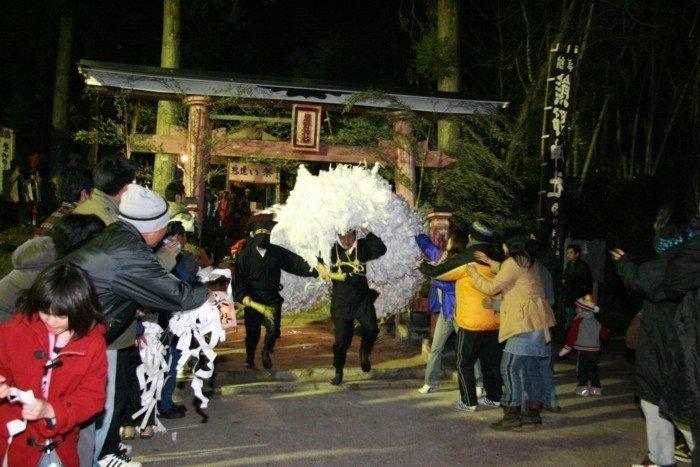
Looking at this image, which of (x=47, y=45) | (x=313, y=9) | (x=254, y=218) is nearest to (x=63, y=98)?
(x=47, y=45)

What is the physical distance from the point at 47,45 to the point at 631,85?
63.0 ft

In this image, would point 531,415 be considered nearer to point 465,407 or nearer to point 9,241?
point 465,407

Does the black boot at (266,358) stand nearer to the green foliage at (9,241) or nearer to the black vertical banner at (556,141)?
the black vertical banner at (556,141)

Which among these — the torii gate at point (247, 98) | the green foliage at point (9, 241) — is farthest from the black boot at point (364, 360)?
the green foliage at point (9, 241)

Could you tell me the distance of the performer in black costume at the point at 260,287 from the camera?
928cm

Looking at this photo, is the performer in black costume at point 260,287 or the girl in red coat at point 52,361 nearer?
the girl in red coat at point 52,361

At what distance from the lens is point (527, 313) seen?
713cm

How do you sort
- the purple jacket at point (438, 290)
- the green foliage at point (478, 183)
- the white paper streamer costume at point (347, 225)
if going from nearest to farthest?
the purple jacket at point (438, 290) < the white paper streamer costume at point (347, 225) < the green foliage at point (478, 183)

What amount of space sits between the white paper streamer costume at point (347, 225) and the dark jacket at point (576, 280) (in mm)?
2708

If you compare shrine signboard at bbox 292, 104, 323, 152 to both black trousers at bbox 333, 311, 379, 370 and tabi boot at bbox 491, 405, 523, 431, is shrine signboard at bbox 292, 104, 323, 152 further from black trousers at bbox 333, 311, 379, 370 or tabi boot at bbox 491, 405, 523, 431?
tabi boot at bbox 491, 405, 523, 431

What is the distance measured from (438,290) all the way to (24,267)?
16.2ft

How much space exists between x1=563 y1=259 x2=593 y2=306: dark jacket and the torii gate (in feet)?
9.16

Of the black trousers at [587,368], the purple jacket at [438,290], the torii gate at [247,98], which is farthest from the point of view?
the torii gate at [247,98]

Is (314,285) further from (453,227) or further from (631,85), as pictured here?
(631,85)
